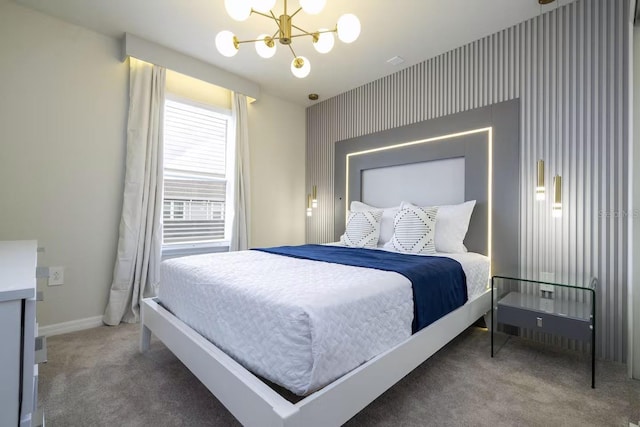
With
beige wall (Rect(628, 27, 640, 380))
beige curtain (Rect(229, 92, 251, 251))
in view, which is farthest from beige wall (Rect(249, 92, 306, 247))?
beige wall (Rect(628, 27, 640, 380))

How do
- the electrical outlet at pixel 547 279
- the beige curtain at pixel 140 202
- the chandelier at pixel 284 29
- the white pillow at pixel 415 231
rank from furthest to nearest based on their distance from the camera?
the beige curtain at pixel 140 202, the white pillow at pixel 415 231, the electrical outlet at pixel 547 279, the chandelier at pixel 284 29

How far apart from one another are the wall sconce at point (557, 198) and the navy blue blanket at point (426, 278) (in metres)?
0.83

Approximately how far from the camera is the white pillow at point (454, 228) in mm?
2584

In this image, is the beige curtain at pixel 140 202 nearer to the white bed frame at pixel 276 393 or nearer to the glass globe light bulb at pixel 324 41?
the white bed frame at pixel 276 393

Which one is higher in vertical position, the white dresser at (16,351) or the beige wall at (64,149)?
the beige wall at (64,149)

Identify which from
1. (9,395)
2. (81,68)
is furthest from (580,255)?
(81,68)

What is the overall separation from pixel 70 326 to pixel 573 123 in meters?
4.35

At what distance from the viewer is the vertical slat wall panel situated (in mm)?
2053

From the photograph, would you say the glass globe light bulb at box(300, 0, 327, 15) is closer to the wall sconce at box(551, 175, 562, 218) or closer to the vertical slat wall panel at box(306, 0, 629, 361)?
the vertical slat wall panel at box(306, 0, 629, 361)

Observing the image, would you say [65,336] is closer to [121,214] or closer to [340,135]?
[121,214]

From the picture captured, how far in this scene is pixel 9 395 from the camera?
623mm

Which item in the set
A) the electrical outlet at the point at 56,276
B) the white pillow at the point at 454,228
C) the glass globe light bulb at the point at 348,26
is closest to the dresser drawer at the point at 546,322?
the white pillow at the point at 454,228

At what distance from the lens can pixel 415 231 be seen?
255 centimetres

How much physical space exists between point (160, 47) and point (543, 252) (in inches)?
151
